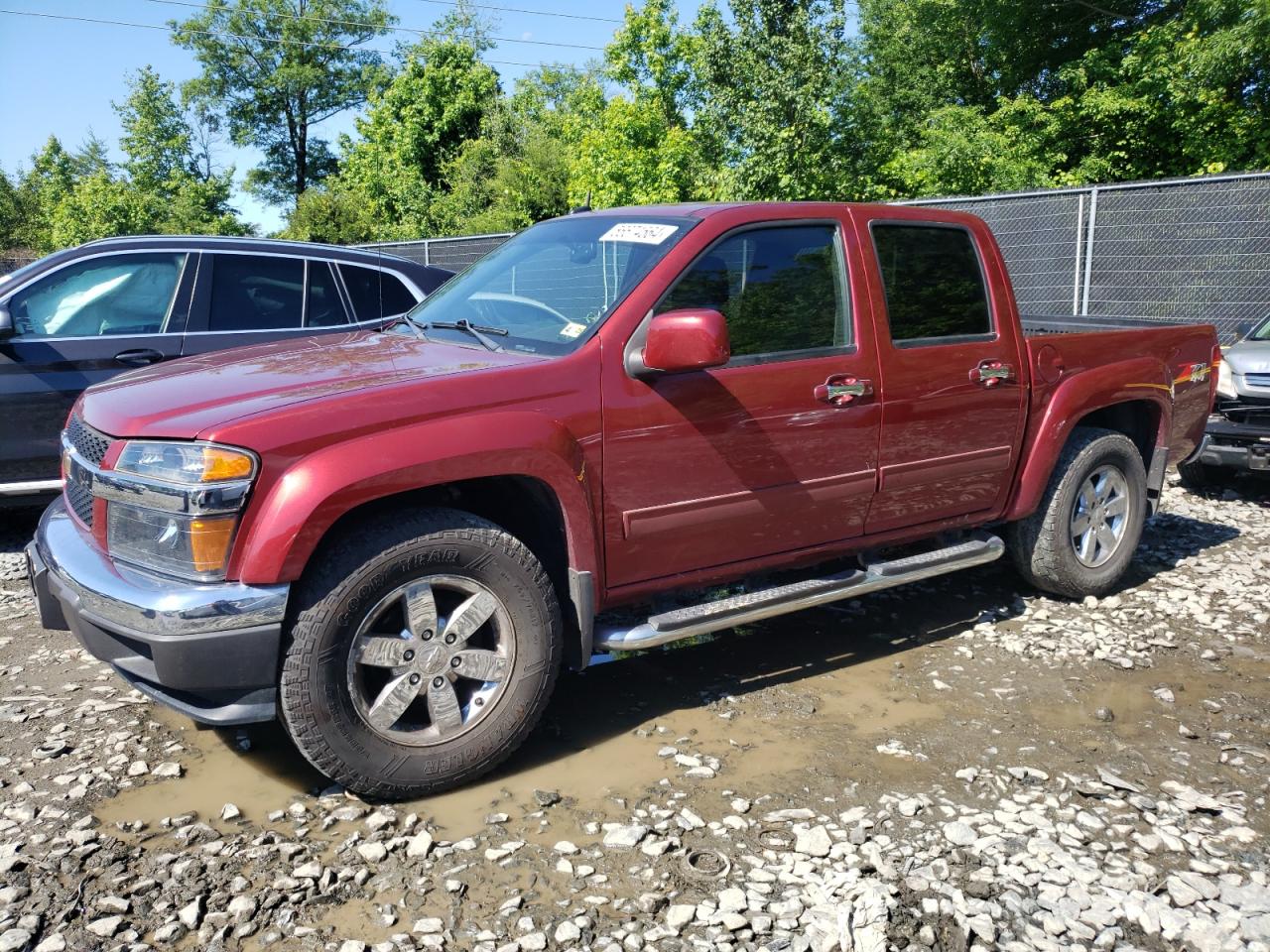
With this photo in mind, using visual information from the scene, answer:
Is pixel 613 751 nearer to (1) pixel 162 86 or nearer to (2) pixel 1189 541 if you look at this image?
(2) pixel 1189 541

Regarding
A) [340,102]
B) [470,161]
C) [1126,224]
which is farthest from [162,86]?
[1126,224]

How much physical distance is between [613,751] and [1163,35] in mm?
19735

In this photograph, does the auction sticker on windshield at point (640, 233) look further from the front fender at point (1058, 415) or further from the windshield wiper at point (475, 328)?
the front fender at point (1058, 415)

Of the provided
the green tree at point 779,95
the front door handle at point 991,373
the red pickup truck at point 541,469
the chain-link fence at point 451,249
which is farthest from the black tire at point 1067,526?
the green tree at point 779,95

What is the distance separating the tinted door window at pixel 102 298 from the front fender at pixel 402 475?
3940 millimetres

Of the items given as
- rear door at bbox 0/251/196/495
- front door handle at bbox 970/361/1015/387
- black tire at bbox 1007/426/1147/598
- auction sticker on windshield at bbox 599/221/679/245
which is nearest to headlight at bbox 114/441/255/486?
auction sticker on windshield at bbox 599/221/679/245

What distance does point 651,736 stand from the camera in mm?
3967

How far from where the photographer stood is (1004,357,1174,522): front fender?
198 inches

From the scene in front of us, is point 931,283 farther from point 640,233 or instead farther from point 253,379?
point 253,379

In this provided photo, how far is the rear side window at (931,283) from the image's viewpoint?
455cm

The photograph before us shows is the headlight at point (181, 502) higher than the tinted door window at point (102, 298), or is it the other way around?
the tinted door window at point (102, 298)

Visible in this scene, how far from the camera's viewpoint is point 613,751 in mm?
3842

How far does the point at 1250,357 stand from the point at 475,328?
250 inches

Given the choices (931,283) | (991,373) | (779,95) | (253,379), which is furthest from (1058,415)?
(779,95)
